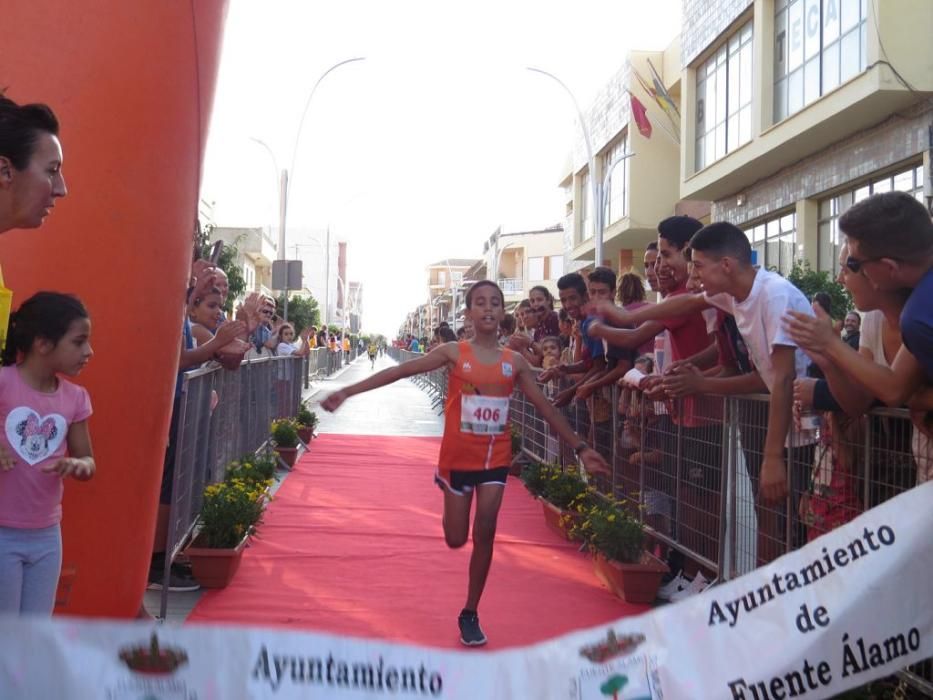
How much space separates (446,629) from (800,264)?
15.2m

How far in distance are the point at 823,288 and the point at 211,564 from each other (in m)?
12.4

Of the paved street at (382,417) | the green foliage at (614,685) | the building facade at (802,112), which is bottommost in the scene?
the paved street at (382,417)

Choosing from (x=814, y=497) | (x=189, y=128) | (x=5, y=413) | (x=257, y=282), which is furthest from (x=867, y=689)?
(x=257, y=282)

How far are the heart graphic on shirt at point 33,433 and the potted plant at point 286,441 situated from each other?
8.08 m

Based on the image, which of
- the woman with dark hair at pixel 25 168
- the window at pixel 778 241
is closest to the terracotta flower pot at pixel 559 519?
the woman with dark hair at pixel 25 168

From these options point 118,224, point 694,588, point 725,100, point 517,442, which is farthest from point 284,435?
point 725,100

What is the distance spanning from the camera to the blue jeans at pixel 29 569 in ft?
9.48

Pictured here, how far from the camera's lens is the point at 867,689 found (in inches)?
128

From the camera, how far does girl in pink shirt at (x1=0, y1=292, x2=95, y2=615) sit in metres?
2.91

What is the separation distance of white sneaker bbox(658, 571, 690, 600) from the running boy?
145 cm

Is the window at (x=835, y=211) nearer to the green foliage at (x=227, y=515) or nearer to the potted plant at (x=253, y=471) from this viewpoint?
the potted plant at (x=253, y=471)

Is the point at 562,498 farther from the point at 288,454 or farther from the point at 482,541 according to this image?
the point at 288,454

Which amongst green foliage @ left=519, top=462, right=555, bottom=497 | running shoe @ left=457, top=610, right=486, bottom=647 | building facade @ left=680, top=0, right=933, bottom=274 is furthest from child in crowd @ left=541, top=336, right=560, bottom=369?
building facade @ left=680, top=0, right=933, bottom=274

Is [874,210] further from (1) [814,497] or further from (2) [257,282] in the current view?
(2) [257,282]
